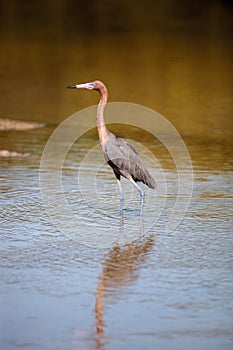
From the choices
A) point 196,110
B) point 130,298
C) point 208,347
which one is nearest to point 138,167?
point 130,298

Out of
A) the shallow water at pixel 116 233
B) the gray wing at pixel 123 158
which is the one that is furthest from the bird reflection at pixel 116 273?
the gray wing at pixel 123 158

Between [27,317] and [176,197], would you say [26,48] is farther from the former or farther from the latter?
[27,317]

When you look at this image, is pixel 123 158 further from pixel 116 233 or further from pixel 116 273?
pixel 116 273

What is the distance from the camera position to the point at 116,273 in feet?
21.5

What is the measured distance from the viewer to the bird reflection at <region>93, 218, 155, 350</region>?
5480mm

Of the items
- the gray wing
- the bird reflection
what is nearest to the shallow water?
the bird reflection

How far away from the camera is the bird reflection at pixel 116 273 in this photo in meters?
5.48

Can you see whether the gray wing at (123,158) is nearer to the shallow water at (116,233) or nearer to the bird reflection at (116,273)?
the shallow water at (116,233)

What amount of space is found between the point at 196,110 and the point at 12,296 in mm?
10423

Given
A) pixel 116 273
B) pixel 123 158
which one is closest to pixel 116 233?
pixel 123 158

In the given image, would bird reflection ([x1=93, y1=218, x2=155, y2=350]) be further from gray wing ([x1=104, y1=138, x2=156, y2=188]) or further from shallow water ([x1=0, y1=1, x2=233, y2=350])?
gray wing ([x1=104, y1=138, x2=156, y2=188])

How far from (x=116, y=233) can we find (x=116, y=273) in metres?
1.30

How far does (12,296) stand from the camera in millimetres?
5965

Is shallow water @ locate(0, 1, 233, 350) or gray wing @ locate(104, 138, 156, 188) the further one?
gray wing @ locate(104, 138, 156, 188)
